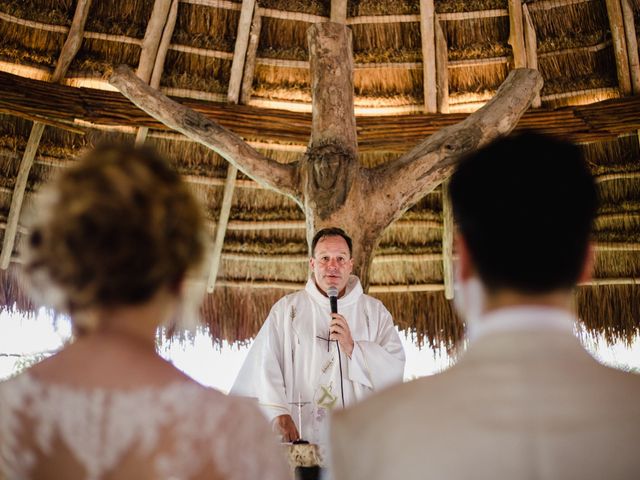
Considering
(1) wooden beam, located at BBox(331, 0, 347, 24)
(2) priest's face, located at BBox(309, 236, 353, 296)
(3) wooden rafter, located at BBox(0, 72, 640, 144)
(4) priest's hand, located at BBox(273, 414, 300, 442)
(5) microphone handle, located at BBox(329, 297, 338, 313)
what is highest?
(1) wooden beam, located at BBox(331, 0, 347, 24)

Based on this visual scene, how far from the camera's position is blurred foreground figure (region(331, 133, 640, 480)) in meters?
0.95

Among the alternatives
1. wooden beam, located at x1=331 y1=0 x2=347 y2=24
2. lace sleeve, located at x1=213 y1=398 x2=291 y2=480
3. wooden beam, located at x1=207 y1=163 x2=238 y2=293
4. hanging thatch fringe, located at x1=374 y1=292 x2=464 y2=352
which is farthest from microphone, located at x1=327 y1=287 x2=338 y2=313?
hanging thatch fringe, located at x1=374 y1=292 x2=464 y2=352

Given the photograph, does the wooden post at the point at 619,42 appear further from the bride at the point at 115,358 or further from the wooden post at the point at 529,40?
the bride at the point at 115,358

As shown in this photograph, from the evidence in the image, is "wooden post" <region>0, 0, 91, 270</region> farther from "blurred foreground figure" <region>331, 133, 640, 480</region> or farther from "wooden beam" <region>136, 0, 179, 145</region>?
"blurred foreground figure" <region>331, 133, 640, 480</region>

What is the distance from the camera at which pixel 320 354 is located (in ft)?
12.4

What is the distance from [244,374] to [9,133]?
147 inches

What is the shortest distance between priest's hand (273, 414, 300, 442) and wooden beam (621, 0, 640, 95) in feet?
14.2

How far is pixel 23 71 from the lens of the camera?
626 cm

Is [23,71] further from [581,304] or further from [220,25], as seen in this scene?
[581,304]

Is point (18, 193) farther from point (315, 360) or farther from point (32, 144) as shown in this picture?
point (315, 360)

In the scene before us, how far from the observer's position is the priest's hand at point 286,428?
344cm

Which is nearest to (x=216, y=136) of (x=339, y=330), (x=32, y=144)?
(x=339, y=330)

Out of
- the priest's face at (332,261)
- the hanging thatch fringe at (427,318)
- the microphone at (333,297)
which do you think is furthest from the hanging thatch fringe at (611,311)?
the microphone at (333,297)

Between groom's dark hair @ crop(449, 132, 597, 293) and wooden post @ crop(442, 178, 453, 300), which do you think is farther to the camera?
wooden post @ crop(442, 178, 453, 300)
